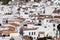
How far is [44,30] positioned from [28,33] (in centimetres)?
47

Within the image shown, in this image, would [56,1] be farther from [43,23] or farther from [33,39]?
[33,39]

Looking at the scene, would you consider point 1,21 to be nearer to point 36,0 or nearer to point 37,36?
point 37,36

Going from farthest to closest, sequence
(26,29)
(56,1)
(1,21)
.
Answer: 1. (56,1)
2. (1,21)
3. (26,29)

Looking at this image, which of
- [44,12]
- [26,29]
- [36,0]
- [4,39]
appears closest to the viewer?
[4,39]

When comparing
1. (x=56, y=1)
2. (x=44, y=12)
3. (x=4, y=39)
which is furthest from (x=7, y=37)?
(x=56, y=1)

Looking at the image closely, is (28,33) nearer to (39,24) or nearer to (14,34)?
(14,34)

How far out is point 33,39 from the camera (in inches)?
251

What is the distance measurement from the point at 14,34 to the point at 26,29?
Result: 76 cm

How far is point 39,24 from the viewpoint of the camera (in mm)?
7691

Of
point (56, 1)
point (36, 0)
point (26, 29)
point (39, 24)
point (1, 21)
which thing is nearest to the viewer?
point (26, 29)

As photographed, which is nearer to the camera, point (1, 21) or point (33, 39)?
point (33, 39)

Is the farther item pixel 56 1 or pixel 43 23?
pixel 56 1

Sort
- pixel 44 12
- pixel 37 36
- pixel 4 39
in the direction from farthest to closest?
pixel 44 12
pixel 37 36
pixel 4 39

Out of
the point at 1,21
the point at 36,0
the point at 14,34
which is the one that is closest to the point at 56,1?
the point at 36,0
